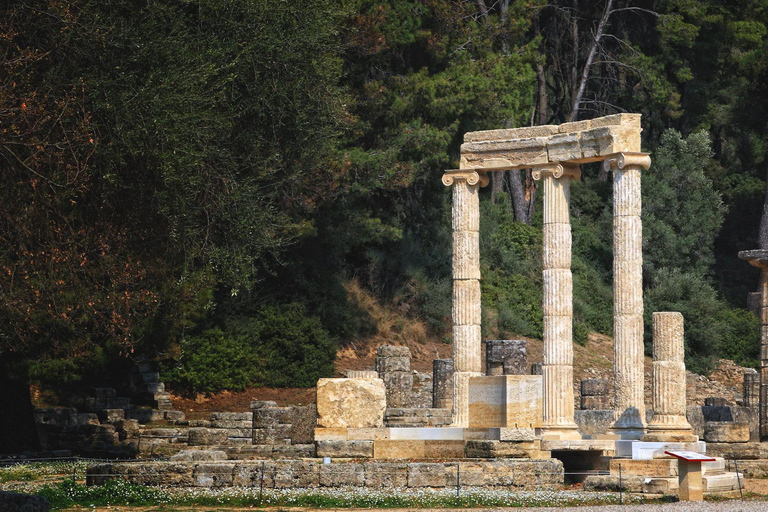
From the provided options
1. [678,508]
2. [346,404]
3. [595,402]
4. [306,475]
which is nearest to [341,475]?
[306,475]

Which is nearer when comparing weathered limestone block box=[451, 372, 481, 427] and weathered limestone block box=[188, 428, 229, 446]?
weathered limestone block box=[188, 428, 229, 446]

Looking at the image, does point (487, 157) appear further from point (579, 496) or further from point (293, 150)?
point (579, 496)

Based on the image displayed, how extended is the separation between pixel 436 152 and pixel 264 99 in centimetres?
1564

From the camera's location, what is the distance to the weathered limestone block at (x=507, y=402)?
2506 centimetres

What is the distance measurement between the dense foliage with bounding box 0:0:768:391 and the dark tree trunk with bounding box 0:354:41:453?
46 cm

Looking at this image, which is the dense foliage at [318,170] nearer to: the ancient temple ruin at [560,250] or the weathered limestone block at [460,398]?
the ancient temple ruin at [560,250]

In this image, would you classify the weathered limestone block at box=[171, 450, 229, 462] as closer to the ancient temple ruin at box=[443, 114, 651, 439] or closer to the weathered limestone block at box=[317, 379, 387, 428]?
the weathered limestone block at box=[317, 379, 387, 428]

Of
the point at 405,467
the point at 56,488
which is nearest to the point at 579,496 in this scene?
the point at 405,467

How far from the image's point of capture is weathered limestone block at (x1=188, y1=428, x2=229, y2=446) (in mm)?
29594

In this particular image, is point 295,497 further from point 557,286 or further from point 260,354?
point 260,354

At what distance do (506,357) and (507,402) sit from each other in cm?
1124

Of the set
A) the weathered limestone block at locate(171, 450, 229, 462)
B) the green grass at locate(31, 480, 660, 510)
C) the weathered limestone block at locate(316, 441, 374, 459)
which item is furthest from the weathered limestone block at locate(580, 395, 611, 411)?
the green grass at locate(31, 480, 660, 510)

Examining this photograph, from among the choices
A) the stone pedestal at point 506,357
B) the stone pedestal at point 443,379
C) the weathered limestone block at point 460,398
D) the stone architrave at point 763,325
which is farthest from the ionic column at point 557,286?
the stone pedestal at point 443,379

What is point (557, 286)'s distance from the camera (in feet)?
102
